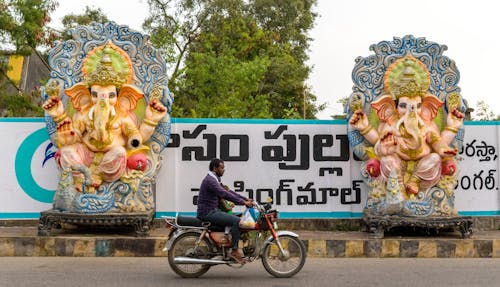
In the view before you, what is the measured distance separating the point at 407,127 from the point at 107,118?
4876mm

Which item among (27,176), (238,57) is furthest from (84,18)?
(27,176)

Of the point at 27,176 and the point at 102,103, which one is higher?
the point at 102,103

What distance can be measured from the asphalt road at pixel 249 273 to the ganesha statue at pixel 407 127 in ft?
3.95

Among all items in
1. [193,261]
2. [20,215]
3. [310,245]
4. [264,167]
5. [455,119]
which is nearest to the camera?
[193,261]

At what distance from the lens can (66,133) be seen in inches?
423

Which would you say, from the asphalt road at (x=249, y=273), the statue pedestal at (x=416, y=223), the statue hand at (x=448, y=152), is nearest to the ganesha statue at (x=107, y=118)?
the asphalt road at (x=249, y=273)

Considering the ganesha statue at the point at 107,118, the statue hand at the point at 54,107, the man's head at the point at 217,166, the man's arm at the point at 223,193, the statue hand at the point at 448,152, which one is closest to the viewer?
the man's arm at the point at 223,193

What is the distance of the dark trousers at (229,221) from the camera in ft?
27.2

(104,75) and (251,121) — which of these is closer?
(104,75)

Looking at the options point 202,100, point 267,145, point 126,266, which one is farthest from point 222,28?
point 126,266

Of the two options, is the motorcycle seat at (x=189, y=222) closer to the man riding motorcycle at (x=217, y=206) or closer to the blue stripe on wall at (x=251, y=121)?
the man riding motorcycle at (x=217, y=206)

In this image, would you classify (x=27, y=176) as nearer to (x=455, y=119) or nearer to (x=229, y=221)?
(x=229, y=221)

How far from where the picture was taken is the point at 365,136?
37.4ft

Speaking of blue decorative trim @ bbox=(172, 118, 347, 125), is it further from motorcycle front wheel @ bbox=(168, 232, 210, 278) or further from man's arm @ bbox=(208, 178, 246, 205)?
motorcycle front wheel @ bbox=(168, 232, 210, 278)
